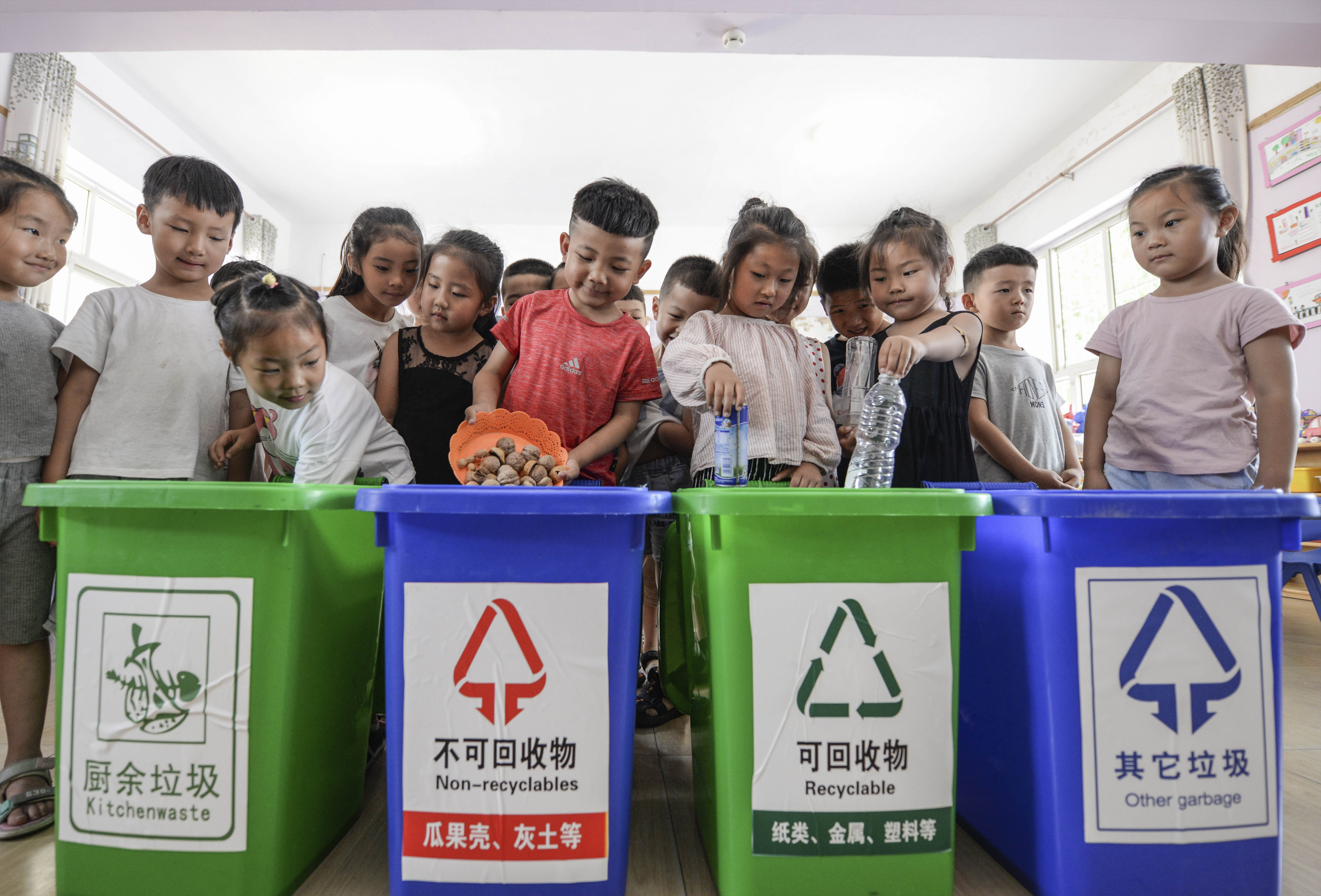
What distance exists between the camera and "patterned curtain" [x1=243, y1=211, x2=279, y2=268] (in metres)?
6.62

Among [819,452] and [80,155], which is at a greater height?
[80,155]

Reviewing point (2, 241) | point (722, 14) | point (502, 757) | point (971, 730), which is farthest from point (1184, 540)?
point (722, 14)

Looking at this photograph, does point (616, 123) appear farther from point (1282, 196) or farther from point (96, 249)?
point (1282, 196)

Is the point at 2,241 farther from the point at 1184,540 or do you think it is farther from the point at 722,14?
the point at 722,14

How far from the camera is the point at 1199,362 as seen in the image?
1521 mm

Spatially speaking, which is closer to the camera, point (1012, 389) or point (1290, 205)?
point (1012, 389)

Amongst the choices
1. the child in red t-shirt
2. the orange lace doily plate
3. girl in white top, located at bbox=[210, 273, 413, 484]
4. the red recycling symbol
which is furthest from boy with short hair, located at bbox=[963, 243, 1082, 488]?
girl in white top, located at bbox=[210, 273, 413, 484]

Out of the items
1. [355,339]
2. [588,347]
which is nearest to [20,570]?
[355,339]

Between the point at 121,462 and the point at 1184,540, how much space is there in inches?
72.8

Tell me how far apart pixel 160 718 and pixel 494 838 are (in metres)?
0.46

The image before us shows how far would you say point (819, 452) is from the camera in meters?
1.57

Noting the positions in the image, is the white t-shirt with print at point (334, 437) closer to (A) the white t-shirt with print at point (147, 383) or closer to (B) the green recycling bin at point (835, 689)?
(A) the white t-shirt with print at point (147, 383)

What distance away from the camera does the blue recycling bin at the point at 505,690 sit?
86 cm

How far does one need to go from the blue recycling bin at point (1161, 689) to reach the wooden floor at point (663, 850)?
17 centimetres
